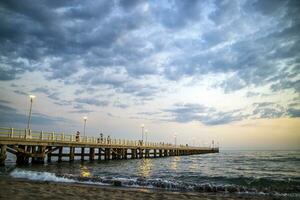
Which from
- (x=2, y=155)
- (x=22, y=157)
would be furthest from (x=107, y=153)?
(x=2, y=155)

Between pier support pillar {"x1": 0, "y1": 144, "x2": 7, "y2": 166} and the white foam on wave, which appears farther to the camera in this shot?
pier support pillar {"x1": 0, "y1": 144, "x2": 7, "y2": 166}

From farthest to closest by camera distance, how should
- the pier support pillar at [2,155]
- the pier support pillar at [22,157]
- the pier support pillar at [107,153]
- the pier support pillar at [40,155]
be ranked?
the pier support pillar at [107,153] → the pier support pillar at [40,155] → the pier support pillar at [22,157] → the pier support pillar at [2,155]

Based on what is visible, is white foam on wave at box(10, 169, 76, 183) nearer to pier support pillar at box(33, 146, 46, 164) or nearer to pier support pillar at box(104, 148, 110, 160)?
pier support pillar at box(33, 146, 46, 164)

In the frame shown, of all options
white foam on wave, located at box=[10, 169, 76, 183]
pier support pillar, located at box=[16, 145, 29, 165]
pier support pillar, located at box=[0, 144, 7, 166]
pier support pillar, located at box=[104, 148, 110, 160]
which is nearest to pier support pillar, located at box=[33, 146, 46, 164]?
pier support pillar, located at box=[16, 145, 29, 165]

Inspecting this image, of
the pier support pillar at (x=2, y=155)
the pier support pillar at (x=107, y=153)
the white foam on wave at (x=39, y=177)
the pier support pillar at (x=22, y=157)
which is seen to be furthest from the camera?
the pier support pillar at (x=107, y=153)

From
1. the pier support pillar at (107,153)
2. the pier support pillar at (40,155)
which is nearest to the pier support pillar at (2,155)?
the pier support pillar at (40,155)

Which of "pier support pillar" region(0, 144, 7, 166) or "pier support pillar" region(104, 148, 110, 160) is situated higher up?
"pier support pillar" region(0, 144, 7, 166)

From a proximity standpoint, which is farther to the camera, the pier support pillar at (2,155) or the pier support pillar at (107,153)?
the pier support pillar at (107,153)

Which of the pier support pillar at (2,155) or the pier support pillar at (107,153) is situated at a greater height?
the pier support pillar at (2,155)

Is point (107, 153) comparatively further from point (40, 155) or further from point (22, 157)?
point (22, 157)

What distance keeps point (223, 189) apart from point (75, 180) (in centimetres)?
815

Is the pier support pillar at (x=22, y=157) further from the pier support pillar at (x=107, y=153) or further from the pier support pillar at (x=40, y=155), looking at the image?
the pier support pillar at (x=107, y=153)

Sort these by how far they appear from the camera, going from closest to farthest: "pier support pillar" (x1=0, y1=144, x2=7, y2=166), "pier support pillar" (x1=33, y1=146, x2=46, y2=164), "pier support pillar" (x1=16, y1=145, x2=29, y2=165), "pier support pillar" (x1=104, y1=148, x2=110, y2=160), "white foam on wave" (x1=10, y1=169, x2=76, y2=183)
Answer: "white foam on wave" (x1=10, y1=169, x2=76, y2=183)
"pier support pillar" (x1=0, y1=144, x2=7, y2=166)
"pier support pillar" (x1=16, y1=145, x2=29, y2=165)
"pier support pillar" (x1=33, y1=146, x2=46, y2=164)
"pier support pillar" (x1=104, y1=148, x2=110, y2=160)

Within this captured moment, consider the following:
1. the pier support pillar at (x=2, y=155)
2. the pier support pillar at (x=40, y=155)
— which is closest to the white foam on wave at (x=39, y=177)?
the pier support pillar at (x=2, y=155)
